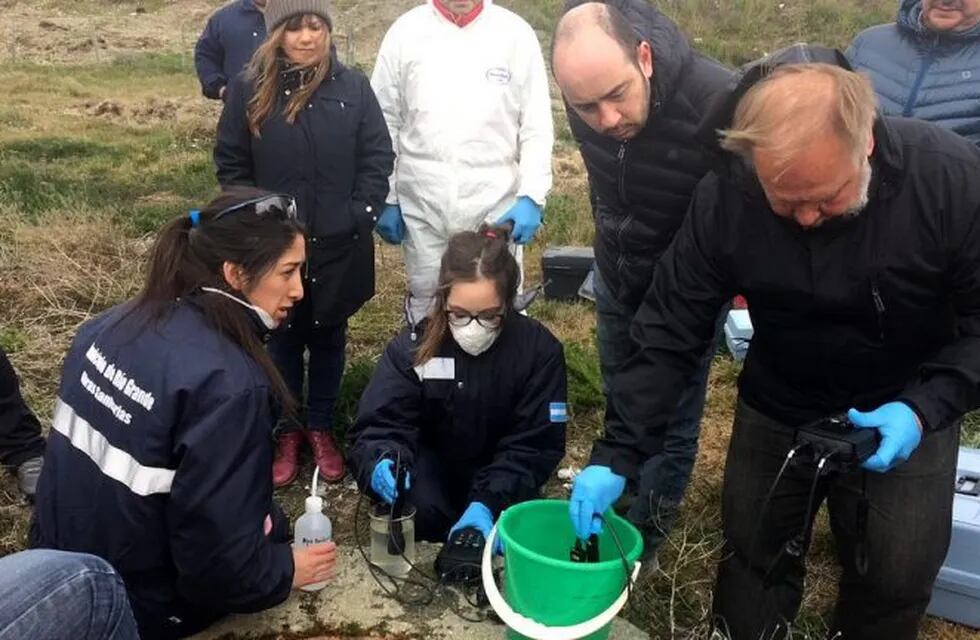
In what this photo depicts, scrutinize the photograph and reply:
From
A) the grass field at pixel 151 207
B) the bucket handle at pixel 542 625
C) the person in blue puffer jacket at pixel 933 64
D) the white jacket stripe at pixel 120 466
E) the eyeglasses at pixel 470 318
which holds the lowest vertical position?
the grass field at pixel 151 207

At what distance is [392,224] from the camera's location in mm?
3664

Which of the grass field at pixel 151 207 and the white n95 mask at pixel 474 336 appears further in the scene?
the grass field at pixel 151 207

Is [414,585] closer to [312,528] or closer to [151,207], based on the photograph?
[312,528]

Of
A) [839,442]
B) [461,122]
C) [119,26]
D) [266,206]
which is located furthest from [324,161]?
[119,26]

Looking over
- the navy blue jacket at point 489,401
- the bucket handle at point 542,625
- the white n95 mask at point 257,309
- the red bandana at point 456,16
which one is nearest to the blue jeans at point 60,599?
the white n95 mask at point 257,309

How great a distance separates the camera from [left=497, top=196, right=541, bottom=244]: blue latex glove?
11.4ft

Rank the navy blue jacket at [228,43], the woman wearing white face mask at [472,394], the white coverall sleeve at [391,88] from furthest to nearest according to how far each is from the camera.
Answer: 1. the navy blue jacket at [228,43]
2. the white coverall sleeve at [391,88]
3. the woman wearing white face mask at [472,394]

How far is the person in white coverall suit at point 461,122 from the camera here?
137 inches

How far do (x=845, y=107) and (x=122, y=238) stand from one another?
5090mm

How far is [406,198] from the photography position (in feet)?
12.0

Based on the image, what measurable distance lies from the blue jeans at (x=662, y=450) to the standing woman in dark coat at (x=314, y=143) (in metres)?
0.93

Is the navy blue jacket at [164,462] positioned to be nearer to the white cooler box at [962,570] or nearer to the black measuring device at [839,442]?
the black measuring device at [839,442]

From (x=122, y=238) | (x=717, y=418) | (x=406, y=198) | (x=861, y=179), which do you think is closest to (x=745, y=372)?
(x=861, y=179)

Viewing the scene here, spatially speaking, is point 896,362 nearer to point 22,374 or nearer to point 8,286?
point 22,374
